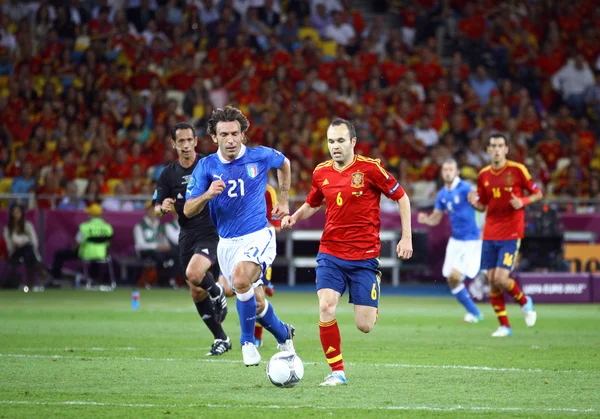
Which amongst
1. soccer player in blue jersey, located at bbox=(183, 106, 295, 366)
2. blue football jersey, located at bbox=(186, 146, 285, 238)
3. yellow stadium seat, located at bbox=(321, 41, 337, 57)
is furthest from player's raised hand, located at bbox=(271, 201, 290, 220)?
yellow stadium seat, located at bbox=(321, 41, 337, 57)

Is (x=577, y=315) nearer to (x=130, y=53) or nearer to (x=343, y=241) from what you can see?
(x=343, y=241)

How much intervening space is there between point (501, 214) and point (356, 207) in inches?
230

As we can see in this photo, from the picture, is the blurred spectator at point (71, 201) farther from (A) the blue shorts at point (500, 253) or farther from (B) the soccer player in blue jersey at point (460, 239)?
(A) the blue shorts at point (500, 253)

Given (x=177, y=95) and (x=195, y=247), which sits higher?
(x=177, y=95)

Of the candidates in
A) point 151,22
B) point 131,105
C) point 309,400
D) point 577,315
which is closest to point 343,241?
point 309,400

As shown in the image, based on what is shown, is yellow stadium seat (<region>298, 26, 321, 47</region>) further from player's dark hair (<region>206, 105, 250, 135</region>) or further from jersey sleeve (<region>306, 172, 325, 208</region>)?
jersey sleeve (<region>306, 172, 325, 208</region>)

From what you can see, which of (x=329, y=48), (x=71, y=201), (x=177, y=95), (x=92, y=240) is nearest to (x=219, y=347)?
(x=92, y=240)

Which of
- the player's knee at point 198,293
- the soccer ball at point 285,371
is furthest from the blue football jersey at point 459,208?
the soccer ball at point 285,371

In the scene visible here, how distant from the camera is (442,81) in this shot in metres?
27.3

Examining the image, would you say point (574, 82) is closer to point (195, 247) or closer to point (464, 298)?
point (464, 298)

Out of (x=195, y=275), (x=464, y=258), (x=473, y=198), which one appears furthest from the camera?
(x=464, y=258)

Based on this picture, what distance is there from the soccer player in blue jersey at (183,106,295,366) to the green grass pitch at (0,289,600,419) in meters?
0.84

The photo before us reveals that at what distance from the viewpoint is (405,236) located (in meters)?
9.28

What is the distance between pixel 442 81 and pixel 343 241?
60.5 ft
